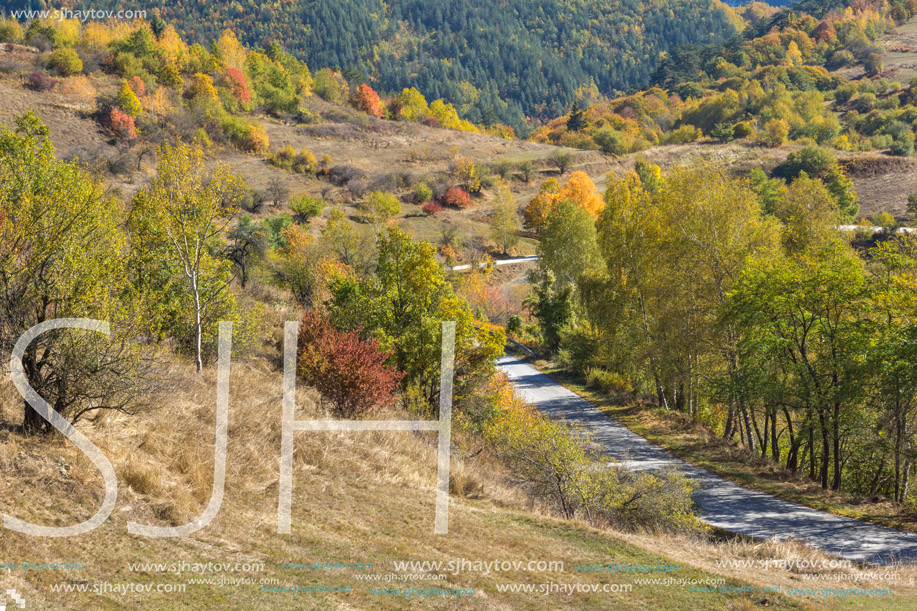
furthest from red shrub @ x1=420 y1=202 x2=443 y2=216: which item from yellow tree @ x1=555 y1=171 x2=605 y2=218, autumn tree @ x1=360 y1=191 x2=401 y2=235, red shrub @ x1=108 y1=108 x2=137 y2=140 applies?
red shrub @ x1=108 y1=108 x2=137 y2=140

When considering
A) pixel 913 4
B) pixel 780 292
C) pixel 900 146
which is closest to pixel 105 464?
pixel 780 292

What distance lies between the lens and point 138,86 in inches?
3381

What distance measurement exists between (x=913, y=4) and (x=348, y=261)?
223377mm

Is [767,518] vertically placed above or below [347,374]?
below

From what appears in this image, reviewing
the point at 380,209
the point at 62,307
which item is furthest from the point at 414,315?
the point at 380,209

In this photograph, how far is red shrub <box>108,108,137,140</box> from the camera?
74312 millimetres

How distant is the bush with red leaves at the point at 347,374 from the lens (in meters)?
16.8

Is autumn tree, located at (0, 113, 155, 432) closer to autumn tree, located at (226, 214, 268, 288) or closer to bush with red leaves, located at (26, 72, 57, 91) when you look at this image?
autumn tree, located at (226, 214, 268, 288)

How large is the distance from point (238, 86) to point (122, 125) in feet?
98.3

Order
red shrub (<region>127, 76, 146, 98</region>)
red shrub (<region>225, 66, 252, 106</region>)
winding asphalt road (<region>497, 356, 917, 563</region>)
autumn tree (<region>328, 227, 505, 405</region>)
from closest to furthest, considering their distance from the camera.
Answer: winding asphalt road (<region>497, 356, 917, 563</region>), autumn tree (<region>328, 227, 505, 405</region>), red shrub (<region>127, 76, 146, 98</region>), red shrub (<region>225, 66, 252, 106</region>)

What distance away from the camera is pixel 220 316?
62.7ft

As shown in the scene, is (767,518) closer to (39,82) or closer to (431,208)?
(431,208)

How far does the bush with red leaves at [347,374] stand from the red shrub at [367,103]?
111 metres

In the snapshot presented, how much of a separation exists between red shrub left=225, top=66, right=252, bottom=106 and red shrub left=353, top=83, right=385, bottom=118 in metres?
26.5
